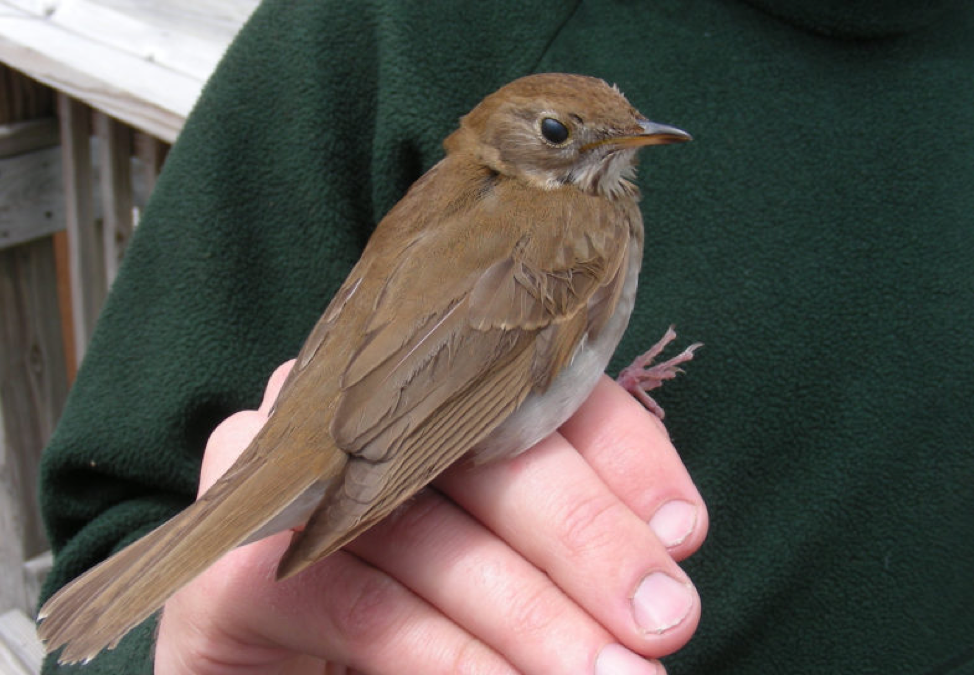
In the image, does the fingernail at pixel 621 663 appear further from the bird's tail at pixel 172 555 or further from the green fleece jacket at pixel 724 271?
the green fleece jacket at pixel 724 271

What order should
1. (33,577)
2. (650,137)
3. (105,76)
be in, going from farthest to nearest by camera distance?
1. (33,577)
2. (105,76)
3. (650,137)

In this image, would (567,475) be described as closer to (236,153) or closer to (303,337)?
(303,337)

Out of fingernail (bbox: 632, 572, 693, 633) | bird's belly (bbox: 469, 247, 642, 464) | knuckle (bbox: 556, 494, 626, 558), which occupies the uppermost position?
bird's belly (bbox: 469, 247, 642, 464)

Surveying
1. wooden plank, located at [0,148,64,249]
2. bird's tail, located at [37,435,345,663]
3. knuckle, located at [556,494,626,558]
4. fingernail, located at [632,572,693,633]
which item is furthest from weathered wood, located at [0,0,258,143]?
fingernail, located at [632,572,693,633]

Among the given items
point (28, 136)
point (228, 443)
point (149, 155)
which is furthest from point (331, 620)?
point (28, 136)

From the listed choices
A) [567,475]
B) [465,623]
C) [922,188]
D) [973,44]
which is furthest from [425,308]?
[973,44]

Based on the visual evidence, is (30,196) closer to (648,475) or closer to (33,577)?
(33,577)

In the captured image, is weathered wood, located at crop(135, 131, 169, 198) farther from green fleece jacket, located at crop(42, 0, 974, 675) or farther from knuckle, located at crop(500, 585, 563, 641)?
knuckle, located at crop(500, 585, 563, 641)
